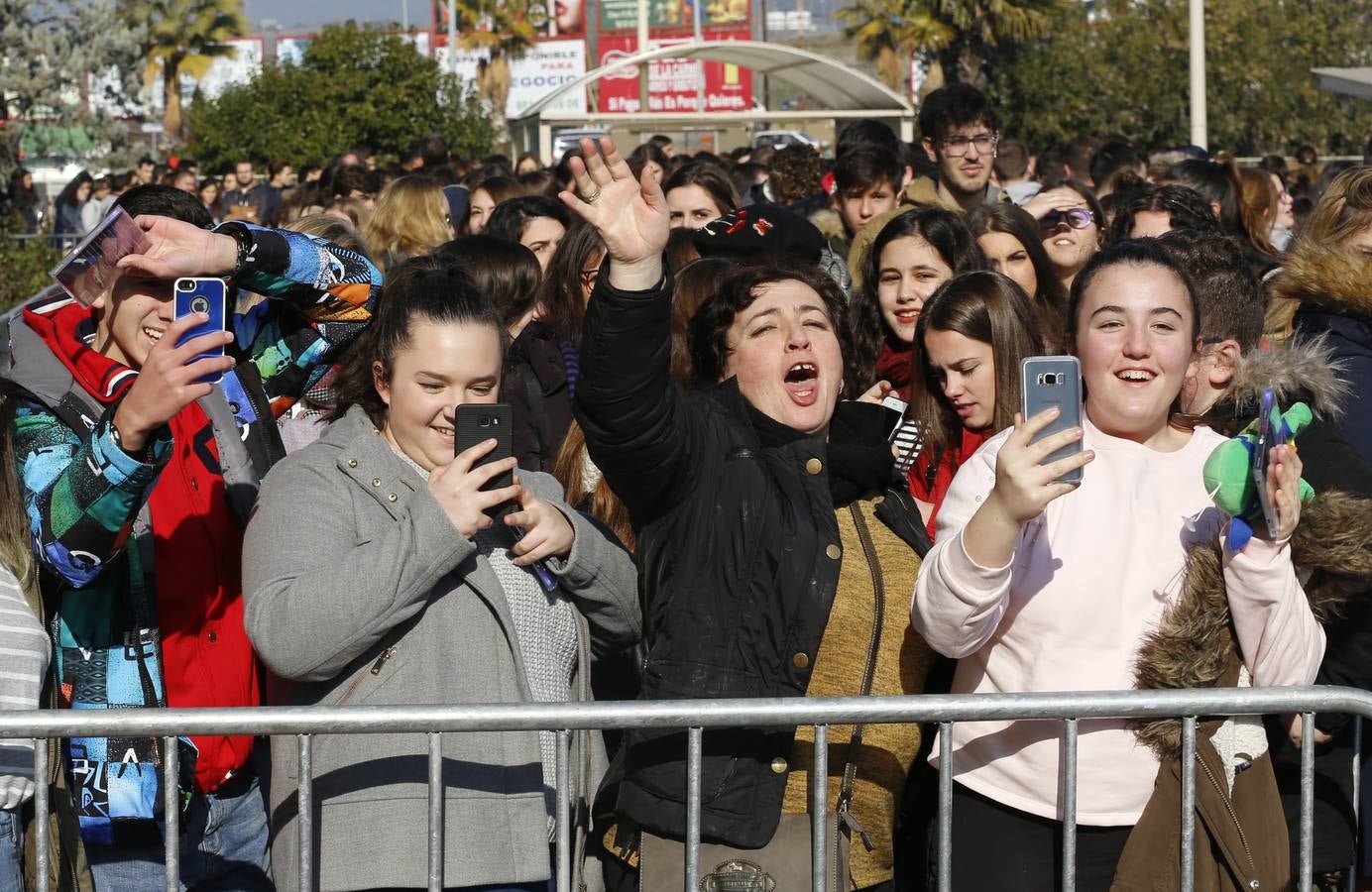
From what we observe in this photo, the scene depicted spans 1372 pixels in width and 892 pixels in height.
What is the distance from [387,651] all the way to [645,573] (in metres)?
0.57

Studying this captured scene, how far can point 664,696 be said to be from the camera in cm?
325

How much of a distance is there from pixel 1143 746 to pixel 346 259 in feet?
7.32

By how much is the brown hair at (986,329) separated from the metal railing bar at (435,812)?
6.76 feet

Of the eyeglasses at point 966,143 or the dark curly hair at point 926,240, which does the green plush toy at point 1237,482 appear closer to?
the dark curly hair at point 926,240

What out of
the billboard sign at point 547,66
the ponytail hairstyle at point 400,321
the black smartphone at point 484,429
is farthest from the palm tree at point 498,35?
the black smartphone at point 484,429

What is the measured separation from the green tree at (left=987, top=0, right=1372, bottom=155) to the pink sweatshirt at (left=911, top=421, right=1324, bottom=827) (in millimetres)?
34858

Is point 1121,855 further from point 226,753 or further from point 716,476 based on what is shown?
point 226,753

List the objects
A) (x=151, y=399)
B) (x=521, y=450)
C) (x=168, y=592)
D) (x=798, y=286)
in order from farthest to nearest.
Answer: (x=521, y=450)
(x=798, y=286)
(x=168, y=592)
(x=151, y=399)

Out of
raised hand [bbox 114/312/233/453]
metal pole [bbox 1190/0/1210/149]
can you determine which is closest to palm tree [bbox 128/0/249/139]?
metal pole [bbox 1190/0/1210/149]

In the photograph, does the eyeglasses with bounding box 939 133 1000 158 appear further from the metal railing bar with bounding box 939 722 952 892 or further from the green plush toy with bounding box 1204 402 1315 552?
the metal railing bar with bounding box 939 722 952 892

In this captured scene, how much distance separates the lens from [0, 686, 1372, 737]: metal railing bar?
2.75 metres

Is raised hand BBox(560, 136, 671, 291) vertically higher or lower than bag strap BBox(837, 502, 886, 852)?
higher

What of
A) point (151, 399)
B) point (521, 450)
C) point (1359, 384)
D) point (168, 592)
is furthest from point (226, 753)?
point (1359, 384)

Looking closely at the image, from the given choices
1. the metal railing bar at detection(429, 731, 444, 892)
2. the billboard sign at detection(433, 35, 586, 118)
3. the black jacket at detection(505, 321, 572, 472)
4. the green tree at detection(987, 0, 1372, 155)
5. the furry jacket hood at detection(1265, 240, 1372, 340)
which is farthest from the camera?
the billboard sign at detection(433, 35, 586, 118)
